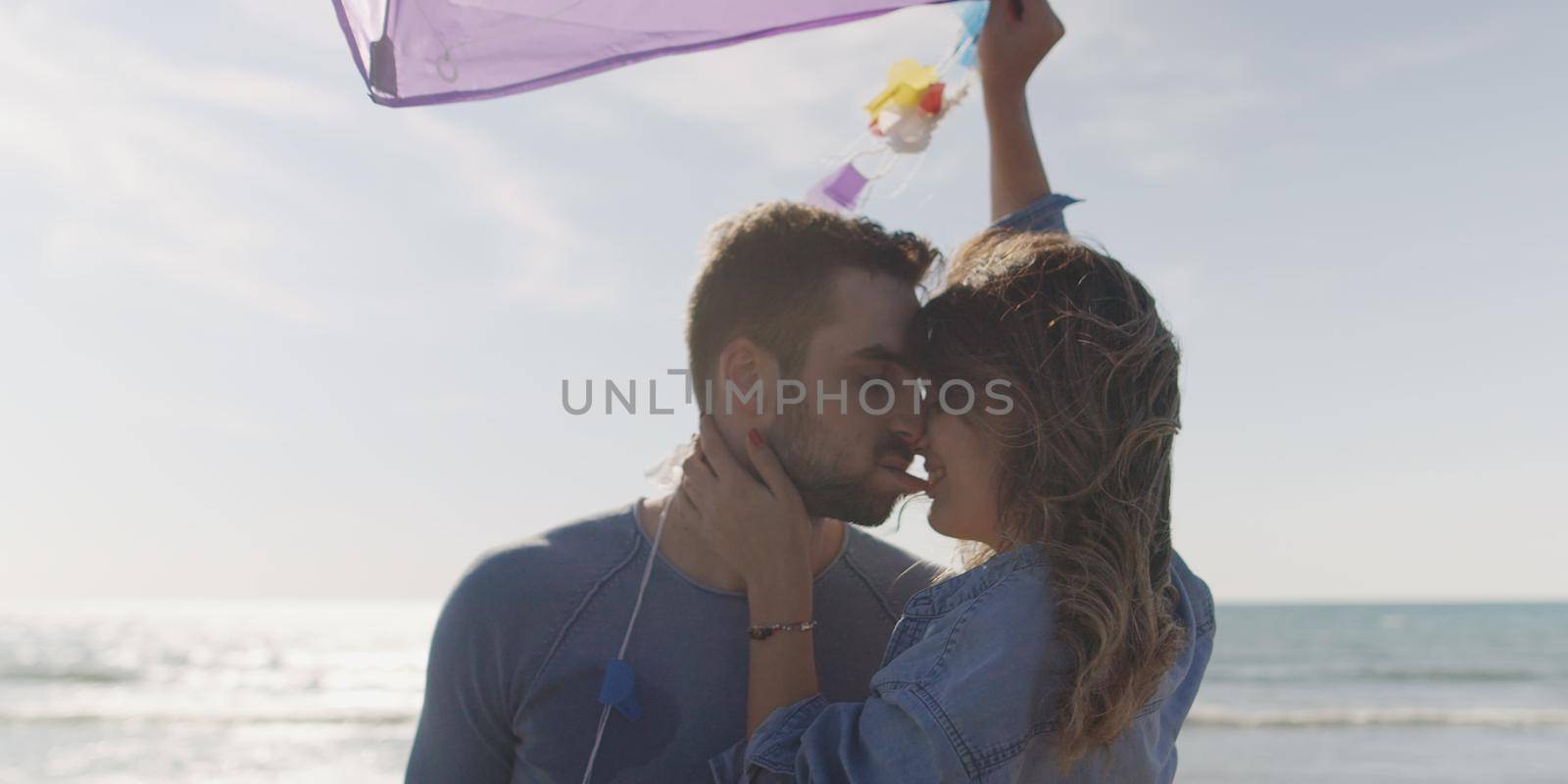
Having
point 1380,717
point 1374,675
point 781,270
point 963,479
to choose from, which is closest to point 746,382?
point 781,270

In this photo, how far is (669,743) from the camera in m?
2.28

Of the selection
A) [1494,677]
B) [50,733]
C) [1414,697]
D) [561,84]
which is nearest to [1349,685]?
[1414,697]

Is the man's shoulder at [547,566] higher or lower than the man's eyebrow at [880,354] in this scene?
lower

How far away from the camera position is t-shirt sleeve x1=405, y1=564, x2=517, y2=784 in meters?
2.28

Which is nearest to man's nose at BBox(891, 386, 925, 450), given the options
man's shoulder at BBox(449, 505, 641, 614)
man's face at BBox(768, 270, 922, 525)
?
man's face at BBox(768, 270, 922, 525)

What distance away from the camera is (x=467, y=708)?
7.50 feet

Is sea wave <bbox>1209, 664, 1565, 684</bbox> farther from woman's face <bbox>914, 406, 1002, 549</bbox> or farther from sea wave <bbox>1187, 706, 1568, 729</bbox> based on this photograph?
woman's face <bbox>914, 406, 1002, 549</bbox>

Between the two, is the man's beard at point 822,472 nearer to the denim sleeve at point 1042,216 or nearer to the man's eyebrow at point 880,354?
the man's eyebrow at point 880,354

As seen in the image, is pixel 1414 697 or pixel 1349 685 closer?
pixel 1414 697

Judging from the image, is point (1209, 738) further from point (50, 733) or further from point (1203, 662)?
point (50, 733)

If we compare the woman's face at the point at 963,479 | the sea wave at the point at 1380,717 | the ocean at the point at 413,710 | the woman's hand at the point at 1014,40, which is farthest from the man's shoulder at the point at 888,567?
the sea wave at the point at 1380,717

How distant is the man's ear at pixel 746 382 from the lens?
102 inches

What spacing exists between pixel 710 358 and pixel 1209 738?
1338 cm

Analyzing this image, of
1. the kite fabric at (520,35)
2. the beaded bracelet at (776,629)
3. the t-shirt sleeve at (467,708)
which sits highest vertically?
the kite fabric at (520,35)
